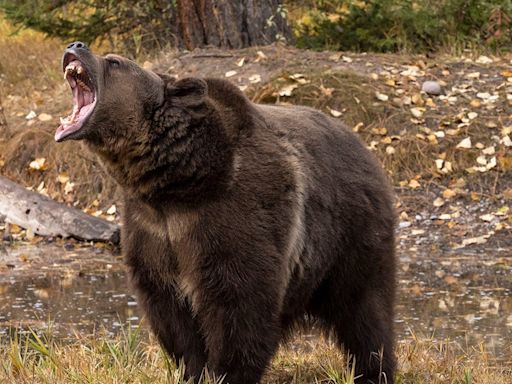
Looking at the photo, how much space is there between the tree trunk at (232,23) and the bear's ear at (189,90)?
796 centimetres

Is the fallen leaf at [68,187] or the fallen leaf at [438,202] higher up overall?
the fallen leaf at [68,187]

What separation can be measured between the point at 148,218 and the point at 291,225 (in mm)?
634

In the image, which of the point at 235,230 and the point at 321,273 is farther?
the point at 321,273

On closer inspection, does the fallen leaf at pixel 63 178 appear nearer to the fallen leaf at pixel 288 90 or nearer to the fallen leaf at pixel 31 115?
the fallen leaf at pixel 31 115

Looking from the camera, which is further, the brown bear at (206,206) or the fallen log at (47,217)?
the fallen log at (47,217)

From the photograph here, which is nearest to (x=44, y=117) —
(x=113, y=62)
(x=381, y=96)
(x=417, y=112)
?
(x=381, y=96)

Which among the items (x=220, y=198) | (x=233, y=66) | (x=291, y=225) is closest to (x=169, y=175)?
(x=220, y=198)

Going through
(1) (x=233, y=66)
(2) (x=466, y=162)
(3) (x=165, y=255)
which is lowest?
(2) (x=466, y=162)

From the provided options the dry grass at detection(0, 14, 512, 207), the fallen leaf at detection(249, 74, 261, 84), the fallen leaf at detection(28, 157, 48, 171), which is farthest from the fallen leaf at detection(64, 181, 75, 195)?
the fallen leaf at detection(249, 74, 261, 84)

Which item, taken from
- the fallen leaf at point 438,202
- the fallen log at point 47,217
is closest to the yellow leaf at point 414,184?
the fallen leaf at point 438,202

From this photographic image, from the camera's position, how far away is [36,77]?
15.0m

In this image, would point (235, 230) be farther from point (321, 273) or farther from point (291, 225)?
point (321, 273)

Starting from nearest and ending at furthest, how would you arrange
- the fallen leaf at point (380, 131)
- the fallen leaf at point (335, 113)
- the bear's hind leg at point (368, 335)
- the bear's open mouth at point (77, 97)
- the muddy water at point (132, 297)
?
the bear's open mouth at point (77, 97) < the bear's hind leg at point (368, 335) < the muddy water at point (132, 297) < the fallen leaf at point (380, 131) < the fallen leaf at point (335, 113)

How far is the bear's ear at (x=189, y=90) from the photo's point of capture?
4.88 metres
